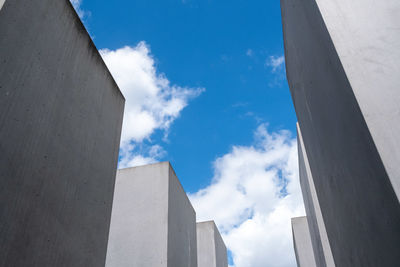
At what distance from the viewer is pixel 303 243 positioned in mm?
11984

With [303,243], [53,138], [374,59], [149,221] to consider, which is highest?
[303,243]

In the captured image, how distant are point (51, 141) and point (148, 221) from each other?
4389 millimetres

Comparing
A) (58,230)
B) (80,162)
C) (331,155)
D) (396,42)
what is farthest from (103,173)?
(396,42)

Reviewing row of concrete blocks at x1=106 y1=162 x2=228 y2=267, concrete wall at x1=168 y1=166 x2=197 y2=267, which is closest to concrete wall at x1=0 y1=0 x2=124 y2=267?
row of concrete blocks at x1=106 y1=162 x2=228 y2=267

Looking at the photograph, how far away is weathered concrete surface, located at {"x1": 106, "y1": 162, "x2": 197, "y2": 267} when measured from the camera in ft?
21.5

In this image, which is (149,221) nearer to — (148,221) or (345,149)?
(148,221)

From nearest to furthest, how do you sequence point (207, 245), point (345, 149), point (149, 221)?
point (345, 149), point (149, 221), point (207, 245)

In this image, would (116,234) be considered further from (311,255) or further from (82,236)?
(311,255)

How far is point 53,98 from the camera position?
3.01 m

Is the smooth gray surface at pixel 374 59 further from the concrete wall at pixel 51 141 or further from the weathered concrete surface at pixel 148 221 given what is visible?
the weathered concrete surface at pixel 148 221

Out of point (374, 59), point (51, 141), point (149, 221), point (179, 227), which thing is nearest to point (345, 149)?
point (374, 59)

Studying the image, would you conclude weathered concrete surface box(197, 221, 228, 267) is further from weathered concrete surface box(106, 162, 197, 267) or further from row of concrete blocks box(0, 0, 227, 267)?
row of concrete blocks box(0, 0, 227, 267)

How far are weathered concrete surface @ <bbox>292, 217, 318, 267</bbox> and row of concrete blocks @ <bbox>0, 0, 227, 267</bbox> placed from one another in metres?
9.88

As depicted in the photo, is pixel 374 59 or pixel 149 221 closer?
pixel 374 59
